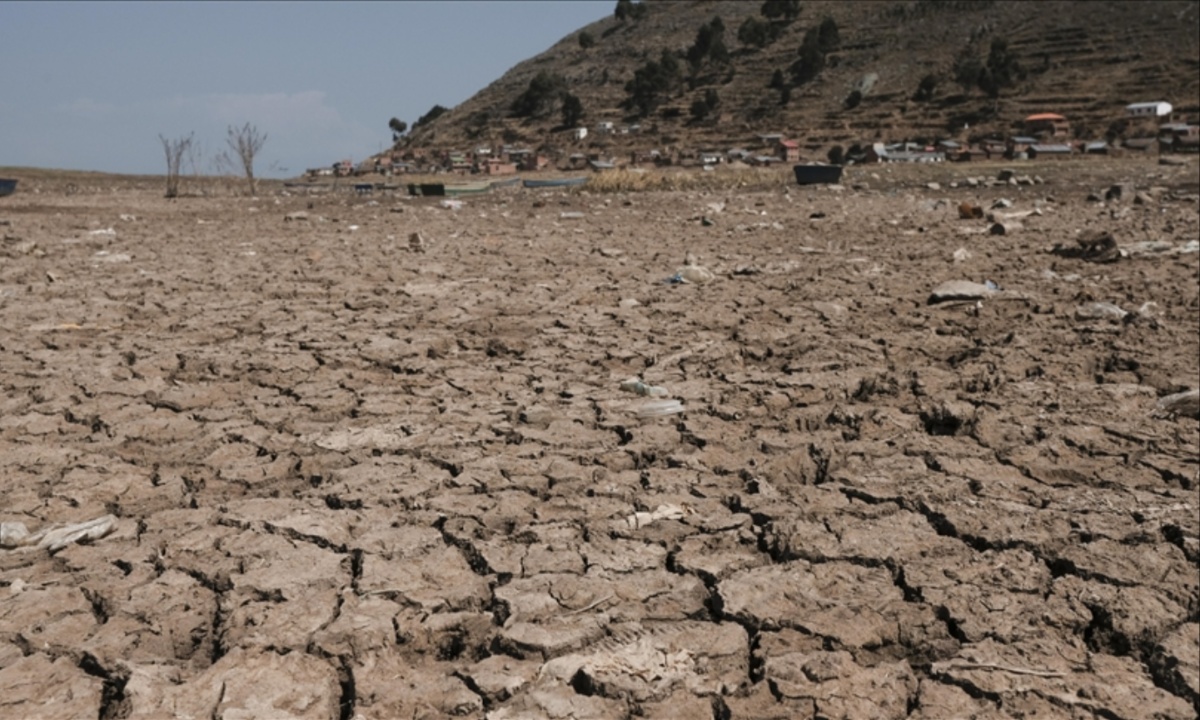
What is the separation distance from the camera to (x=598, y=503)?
2.40 metres

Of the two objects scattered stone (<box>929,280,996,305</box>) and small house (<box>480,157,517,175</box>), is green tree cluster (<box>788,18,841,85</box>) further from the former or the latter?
scattered stone (<box>929,280,996,305</box>)

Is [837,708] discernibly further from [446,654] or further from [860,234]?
[860,234]

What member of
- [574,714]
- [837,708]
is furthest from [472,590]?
[837,708]

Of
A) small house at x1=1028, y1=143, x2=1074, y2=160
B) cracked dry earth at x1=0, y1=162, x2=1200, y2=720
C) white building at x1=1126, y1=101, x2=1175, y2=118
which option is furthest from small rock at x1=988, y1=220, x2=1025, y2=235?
white building at x1=1126, y1=101, x2=1175, y2=118

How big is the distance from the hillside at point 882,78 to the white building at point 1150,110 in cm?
65

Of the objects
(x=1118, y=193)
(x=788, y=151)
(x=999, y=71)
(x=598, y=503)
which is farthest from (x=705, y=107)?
(x=598, y=503)

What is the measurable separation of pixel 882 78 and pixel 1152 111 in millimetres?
13320

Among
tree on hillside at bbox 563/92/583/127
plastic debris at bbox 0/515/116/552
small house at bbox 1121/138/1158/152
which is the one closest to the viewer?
plastic debris at bbox 0/515/116/552

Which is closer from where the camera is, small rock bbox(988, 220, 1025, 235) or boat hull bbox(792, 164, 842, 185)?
small rock bbox(988, 220, 1025, 235)

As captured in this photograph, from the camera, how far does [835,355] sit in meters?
3.90

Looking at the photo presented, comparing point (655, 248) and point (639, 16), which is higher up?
point (639, 16)

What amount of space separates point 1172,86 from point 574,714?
4190 cm

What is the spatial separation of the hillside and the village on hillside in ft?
2.80

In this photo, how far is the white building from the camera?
3184 cm
